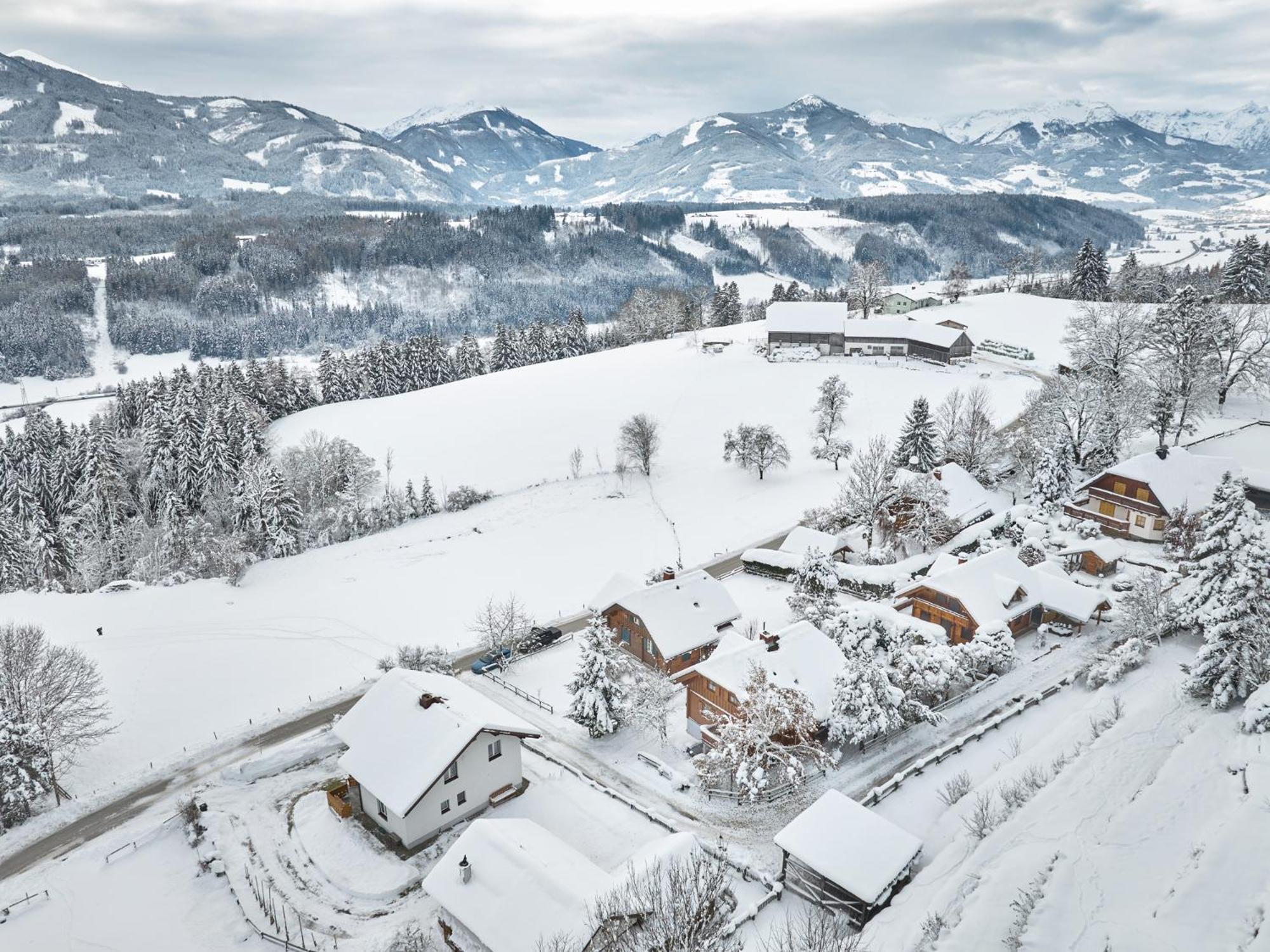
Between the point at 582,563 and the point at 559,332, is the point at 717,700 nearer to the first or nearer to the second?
the point at 582,563

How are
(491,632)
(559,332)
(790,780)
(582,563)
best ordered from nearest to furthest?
(790,780) < (491,632) < (582,563) < (559,332)

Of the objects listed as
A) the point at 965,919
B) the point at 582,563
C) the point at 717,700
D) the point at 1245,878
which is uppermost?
the point at 1245,878

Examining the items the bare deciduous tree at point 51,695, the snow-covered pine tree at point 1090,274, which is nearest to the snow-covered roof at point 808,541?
the bare deciduous tree at point 51,695

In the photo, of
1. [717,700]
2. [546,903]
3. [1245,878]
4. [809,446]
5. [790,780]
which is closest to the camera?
[1245,878]

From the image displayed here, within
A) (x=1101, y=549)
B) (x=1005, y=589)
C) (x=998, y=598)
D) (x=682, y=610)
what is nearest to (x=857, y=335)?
(x=1101, y=549)

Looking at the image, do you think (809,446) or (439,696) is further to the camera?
(809,446)

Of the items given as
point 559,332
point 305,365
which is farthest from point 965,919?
point 305,365
